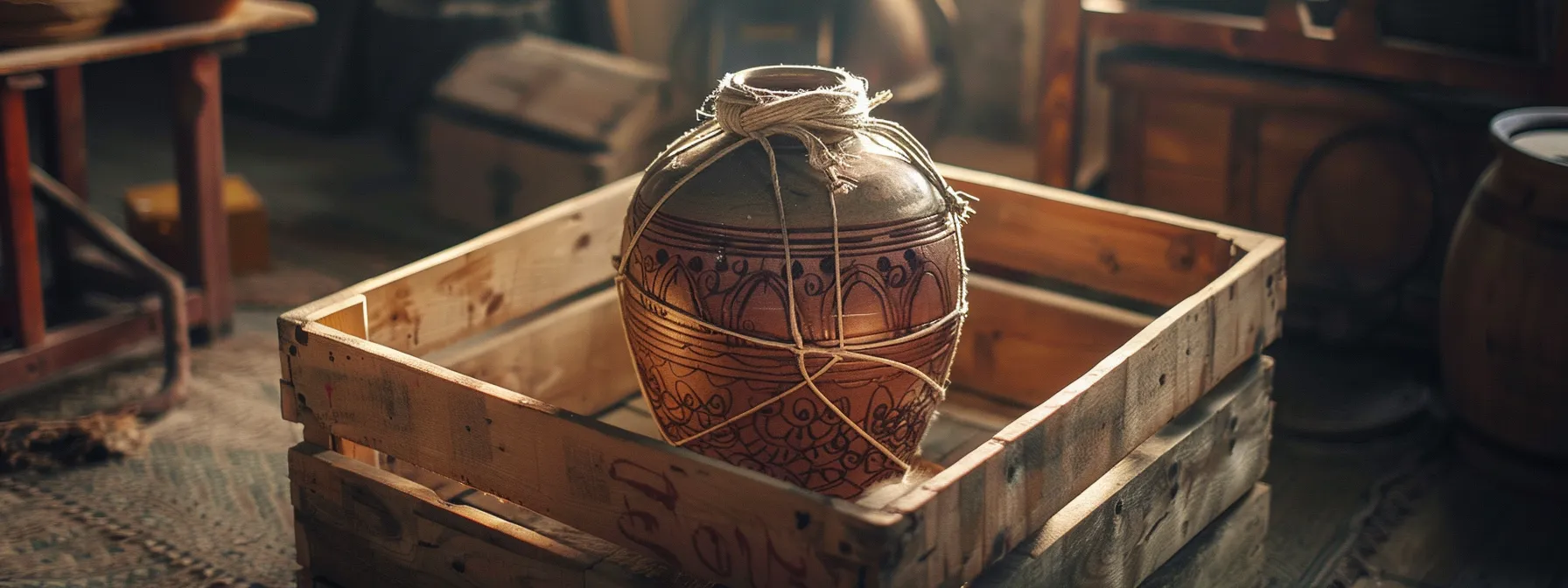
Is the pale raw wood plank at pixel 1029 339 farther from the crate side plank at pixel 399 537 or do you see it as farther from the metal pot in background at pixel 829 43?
the metal pot in background at pixel 829 43

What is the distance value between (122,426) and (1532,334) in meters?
2.88

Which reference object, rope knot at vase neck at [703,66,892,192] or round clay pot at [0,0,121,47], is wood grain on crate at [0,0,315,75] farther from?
rope knot at vase neck at [703,66,892,192]

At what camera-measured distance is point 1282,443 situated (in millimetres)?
3354

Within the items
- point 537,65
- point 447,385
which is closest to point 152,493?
point 447,385

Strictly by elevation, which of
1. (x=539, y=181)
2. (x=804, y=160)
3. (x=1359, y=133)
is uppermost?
(x=804, y=160)

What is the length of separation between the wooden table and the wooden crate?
110 centimetres

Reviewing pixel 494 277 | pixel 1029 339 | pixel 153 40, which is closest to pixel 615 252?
pixel 494 277

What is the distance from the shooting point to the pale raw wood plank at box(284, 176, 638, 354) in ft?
8.47

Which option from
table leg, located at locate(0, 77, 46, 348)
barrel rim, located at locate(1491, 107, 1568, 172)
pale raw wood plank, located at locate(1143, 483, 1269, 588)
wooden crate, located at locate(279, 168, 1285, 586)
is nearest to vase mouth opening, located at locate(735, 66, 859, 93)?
wooden crate, located at locate(279, 168, 1285, 586)

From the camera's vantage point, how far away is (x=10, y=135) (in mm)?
3223

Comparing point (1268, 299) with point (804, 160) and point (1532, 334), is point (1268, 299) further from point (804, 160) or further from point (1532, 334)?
point (804, 160)

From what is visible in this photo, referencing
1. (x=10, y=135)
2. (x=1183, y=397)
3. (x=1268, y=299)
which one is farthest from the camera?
(x=10, y=135)

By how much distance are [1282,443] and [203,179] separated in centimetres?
255

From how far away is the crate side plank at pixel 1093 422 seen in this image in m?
1.92
